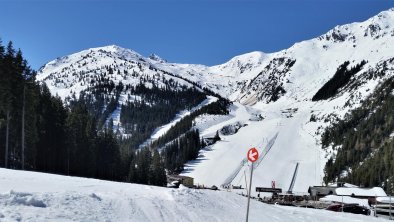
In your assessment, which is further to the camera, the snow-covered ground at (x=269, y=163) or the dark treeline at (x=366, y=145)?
the snow-covered ground at (x=269, y=163)

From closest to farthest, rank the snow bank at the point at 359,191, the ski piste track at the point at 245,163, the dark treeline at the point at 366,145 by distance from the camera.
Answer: the snow bank at the point at 359,191 → the dark treeline at the point at 366,145 → the ski piste track at the point at 245,163

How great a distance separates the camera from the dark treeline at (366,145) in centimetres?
12462

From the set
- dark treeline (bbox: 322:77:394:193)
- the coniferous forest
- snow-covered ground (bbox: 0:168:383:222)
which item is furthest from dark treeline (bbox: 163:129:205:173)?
snow-covered ground (bbox: 0:168:383:222)

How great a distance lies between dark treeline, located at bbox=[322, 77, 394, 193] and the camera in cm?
12462

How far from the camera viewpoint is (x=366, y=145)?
6358 inches

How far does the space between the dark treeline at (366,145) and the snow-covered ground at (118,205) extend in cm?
9764

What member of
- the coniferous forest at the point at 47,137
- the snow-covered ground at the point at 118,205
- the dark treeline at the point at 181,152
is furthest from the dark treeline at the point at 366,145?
the snow-covered ground at the point at 118,205

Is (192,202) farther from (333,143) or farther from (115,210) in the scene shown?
(333,143)

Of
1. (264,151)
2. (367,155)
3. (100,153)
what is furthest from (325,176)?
(100,153)

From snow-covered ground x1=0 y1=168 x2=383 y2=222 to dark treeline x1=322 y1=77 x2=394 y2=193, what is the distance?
9764cm

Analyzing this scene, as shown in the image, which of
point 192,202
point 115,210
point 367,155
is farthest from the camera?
point 367,155

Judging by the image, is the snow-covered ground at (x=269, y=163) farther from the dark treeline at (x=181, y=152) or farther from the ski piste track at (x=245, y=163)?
the dark treeline at (x=181, y=152)

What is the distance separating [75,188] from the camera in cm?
2105

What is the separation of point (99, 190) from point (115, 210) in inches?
149
